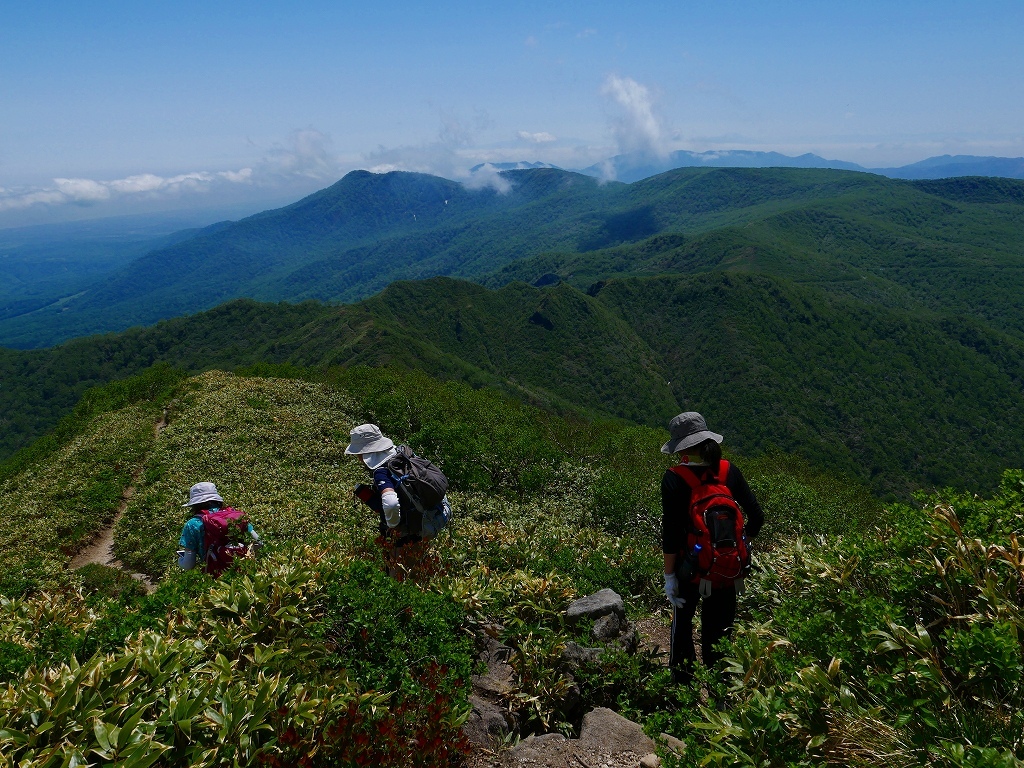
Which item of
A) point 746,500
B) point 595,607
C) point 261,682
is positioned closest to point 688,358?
point 595,607

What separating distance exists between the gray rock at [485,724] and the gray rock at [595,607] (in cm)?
159

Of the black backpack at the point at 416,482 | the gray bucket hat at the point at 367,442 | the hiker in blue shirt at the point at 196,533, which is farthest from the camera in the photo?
the hiker in blue shirt at the point at 196,533

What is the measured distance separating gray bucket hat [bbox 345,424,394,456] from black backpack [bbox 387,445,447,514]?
0.68ft

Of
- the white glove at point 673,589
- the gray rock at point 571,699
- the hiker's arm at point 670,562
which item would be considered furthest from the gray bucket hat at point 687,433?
the gray rock at point 571,699

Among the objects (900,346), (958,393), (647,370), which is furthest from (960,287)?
(647,370)

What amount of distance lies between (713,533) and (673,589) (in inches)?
28.8

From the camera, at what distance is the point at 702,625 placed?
→ 5.22 meters

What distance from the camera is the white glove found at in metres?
5.18

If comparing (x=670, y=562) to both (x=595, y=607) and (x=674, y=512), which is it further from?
(x=595, y=607)

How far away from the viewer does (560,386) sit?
137875mm

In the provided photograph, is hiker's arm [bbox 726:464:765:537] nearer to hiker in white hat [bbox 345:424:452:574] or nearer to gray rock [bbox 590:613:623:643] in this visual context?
gray rock [bbox 590:613:623:643]

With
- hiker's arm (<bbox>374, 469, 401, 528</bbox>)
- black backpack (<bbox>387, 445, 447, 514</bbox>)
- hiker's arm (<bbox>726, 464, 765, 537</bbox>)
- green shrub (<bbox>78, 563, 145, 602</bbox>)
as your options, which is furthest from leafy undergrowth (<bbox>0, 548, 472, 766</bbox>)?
green shrub (<bbox>78, 563, 145, 602</bbox>)

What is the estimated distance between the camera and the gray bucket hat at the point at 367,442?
20.3 feet

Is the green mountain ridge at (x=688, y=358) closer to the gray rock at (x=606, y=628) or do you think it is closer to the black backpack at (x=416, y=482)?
the gray rock at (x=606, y=628)
